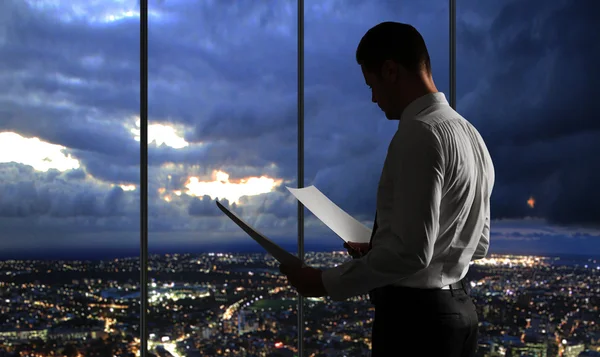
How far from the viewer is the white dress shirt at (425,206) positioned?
937 mm

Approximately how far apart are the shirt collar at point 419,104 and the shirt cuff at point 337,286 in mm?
309

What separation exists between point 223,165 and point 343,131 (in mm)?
648

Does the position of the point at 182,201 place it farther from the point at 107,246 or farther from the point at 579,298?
the point at 579,298

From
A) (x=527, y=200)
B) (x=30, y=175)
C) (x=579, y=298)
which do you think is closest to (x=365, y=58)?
(x=30, y=175)

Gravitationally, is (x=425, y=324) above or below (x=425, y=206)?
below

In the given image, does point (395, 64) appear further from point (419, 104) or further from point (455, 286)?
point (455, 286)

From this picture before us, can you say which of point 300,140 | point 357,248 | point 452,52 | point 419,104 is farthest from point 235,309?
point 419,104

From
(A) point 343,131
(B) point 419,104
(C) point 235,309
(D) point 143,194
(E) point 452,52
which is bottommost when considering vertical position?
(C) point 235,309

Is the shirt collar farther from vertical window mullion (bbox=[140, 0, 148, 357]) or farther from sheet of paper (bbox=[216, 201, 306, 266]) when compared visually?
vertical window mullion (bbox=[140, 0, 148, 357])

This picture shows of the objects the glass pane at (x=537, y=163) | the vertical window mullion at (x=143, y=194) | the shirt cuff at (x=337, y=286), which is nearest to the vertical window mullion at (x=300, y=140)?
the vertical window mullion at (x=143, y=194)

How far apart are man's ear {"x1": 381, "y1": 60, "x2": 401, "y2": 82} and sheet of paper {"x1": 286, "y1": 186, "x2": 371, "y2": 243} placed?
13.6 inches

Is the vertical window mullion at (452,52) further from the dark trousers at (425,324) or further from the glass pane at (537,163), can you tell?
the dark trousers at (425,324)

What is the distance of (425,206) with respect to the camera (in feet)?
3.05

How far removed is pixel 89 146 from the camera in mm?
2680
